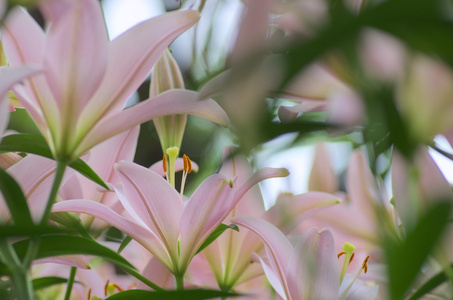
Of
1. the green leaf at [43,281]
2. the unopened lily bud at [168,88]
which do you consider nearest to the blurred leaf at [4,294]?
the green leaf at [43,281]

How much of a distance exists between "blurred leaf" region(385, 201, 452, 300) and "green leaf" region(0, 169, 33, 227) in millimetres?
162

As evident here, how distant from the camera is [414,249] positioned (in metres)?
0.12

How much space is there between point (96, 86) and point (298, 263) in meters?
0.14

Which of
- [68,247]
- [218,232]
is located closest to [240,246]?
[218,232]

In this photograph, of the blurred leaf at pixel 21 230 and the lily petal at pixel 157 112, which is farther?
the lily petal at pixel 157 112

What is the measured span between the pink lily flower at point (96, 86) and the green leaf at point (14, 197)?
4 centimetres

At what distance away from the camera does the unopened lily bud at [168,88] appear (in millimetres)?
355

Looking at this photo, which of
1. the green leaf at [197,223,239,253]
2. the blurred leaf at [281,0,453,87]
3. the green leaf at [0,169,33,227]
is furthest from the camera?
the green leaf at [197,223,239,253]

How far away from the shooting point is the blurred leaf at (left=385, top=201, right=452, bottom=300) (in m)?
0.12

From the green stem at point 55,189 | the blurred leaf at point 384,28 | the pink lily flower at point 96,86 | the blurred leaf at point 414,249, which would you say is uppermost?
the blurred leaf at point 384,28

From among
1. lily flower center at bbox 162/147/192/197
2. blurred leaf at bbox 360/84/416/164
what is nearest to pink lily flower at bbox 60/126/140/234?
lily flower center at bbox 162/147/192/197

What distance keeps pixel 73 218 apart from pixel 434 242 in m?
0.25

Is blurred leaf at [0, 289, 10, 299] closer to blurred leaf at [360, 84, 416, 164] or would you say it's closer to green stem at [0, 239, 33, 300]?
green stem at [0, 239, 33, 300]

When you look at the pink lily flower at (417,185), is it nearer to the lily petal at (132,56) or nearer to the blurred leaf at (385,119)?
the blurred leaf at (385,119)
